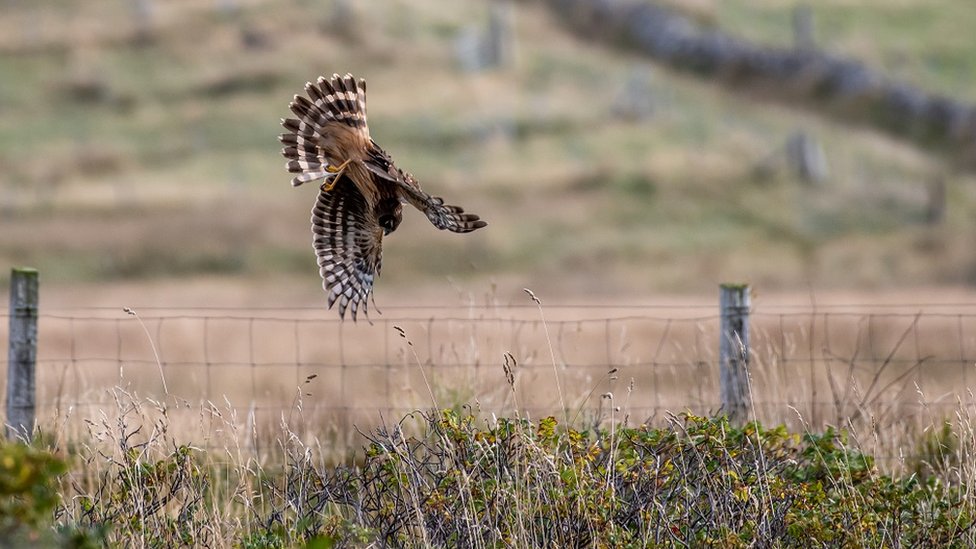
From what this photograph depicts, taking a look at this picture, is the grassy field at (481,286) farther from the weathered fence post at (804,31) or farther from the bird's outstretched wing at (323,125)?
the bird's outstretched wing at (323,125)

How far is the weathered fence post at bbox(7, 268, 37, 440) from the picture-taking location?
300 inches

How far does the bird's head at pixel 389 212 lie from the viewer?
7.65 m

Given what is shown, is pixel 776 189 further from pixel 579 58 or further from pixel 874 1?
pixel 874 1

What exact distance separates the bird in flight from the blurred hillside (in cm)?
1799

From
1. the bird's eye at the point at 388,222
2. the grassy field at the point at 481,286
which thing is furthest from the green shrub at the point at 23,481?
the bird's eye at the point at 388,222

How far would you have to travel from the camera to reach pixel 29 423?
25.1 ft

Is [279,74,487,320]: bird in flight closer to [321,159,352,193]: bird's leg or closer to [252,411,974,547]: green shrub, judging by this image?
[321,159,352,193]: bird's leg

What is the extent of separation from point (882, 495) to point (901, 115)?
38.4 metres

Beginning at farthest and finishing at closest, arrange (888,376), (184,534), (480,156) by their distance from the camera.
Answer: (480,156) → (888,376) → (184,534)

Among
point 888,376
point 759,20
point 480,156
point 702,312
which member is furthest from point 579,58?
point 888,376

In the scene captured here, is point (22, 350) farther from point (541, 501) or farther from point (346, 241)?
point (541, 501)

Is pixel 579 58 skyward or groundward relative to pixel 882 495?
skyward

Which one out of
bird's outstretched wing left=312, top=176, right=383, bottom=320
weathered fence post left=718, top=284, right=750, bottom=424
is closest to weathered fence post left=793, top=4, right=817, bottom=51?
weathered fence post left=718, top=284, right=750, bottom=424

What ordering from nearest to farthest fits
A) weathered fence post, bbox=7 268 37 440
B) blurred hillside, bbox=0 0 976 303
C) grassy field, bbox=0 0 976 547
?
grassy field, bbox=0 0 976 547, weathered fence post, bbox=7 268 37 440, blurred hillside, bbox=0 0 976 303
